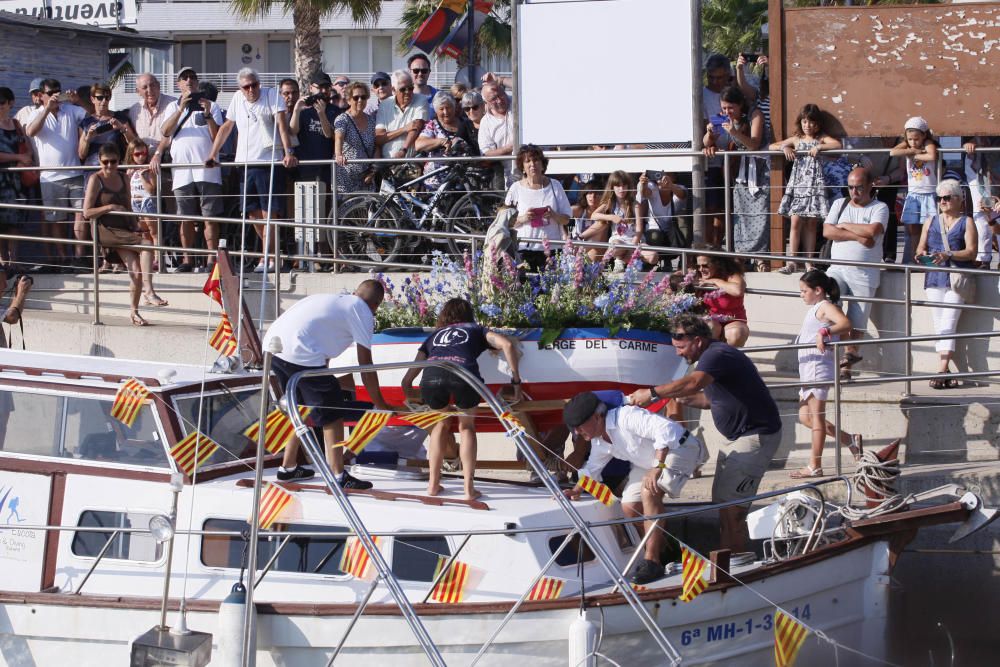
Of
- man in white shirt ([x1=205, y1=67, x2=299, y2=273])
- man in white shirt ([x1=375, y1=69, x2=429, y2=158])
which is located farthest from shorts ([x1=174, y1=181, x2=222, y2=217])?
man in white shirt ([x1=375, y1=69, x2=429, y2=158])

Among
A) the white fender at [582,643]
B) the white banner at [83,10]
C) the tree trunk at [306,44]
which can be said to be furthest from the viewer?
the tree trunk at [306,44]

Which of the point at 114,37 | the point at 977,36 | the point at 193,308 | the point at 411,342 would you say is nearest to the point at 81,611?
the point at 411,342

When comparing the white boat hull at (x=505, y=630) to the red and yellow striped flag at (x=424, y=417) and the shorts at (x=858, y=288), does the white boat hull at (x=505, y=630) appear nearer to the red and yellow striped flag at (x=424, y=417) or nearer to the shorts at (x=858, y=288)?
the red and yellow striped flag at (x=424, y=417)

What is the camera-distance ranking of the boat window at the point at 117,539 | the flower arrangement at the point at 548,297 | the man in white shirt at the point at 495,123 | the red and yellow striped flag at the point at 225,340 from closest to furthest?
the boat window at the point at 117,539, the red and yellow striped flag at the point at 225,340, the flower arrangement at the point at 548,297, the man in white shirt at the point at 495,123

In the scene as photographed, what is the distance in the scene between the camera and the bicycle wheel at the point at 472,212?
1344cm

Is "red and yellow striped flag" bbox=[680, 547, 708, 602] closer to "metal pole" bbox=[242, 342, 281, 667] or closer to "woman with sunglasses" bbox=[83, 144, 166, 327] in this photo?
"metal pole" bbox=[242, 342, 281, 667]

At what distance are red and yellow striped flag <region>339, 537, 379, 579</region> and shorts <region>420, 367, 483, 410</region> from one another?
1150 millimetres

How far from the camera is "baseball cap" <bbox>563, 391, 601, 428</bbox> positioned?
845 centimetres

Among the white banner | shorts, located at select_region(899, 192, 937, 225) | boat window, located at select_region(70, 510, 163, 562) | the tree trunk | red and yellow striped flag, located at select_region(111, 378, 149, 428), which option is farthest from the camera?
the tree trunk

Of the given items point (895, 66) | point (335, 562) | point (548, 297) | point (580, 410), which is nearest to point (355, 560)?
point (335, 562)

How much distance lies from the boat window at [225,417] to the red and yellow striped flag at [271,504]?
2.09ft

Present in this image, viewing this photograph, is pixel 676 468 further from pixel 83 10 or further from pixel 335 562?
pixel 83 10

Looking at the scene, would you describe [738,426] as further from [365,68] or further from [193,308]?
[365,68]

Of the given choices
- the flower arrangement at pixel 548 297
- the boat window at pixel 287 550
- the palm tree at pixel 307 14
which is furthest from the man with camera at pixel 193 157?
the palm tree at pixel 307 14
